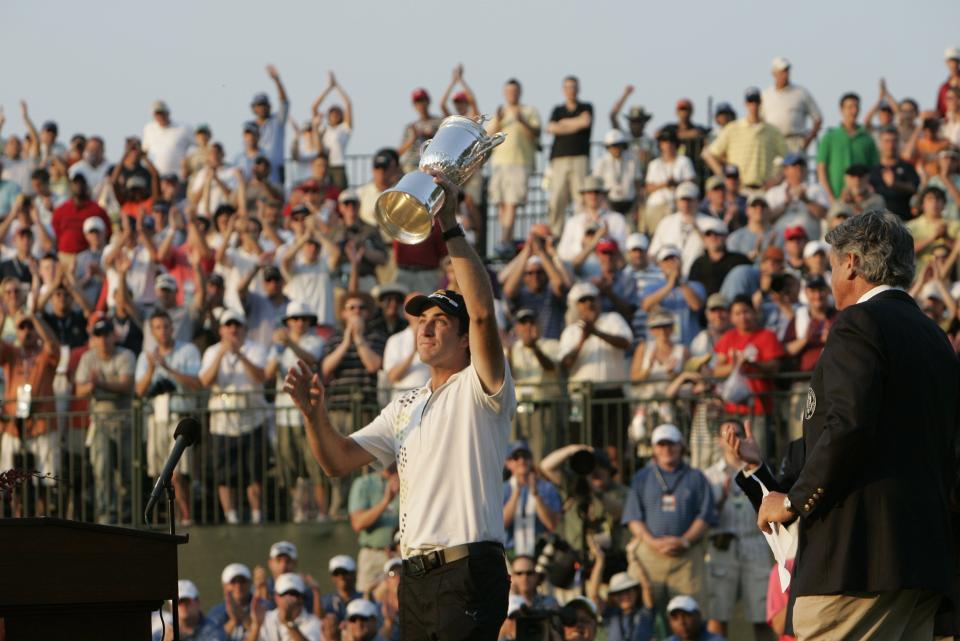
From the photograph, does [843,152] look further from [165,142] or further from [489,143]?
[489,143]

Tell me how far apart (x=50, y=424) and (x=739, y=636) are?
21.0 ft

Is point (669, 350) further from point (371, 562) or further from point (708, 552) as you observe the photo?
point (371, 562)

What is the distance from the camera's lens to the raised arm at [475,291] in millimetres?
6883

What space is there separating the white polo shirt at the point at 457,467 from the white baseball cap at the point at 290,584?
6.91m

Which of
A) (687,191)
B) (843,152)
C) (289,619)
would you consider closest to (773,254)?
(687,191)

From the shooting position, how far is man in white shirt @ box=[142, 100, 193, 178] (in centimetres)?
2291

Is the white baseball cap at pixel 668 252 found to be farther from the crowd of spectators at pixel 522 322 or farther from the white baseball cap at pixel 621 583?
the white baseball cap at pixel 621 583

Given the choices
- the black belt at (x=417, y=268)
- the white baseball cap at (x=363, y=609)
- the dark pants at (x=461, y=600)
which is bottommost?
the white baseball cap at (x=363, y=609)

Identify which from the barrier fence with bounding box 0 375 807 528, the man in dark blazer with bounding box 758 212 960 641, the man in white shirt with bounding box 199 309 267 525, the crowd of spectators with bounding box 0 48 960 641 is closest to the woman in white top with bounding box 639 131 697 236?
the crowd of spectators with bounding box 0 48 960 641

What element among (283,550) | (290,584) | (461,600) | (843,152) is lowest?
(290,584)

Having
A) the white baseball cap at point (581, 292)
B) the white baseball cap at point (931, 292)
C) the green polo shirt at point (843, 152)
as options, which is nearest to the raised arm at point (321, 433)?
the white baseball cap at point (581, 292)

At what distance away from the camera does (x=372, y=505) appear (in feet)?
49.8

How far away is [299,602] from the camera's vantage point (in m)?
14.1

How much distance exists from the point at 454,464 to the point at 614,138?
14.2 metres
